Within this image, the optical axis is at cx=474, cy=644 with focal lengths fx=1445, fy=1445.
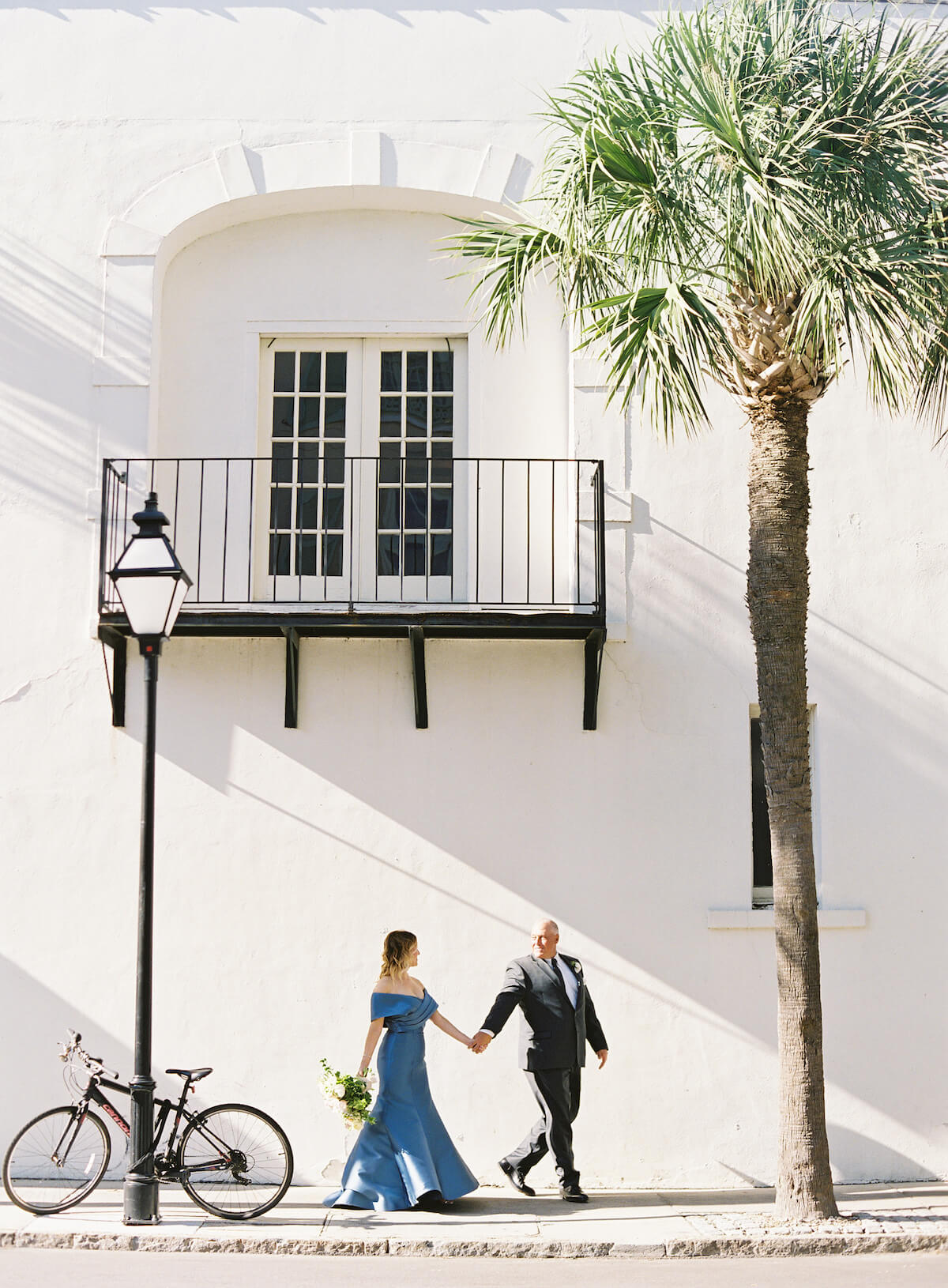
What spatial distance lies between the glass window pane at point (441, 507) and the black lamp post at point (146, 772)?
279cm

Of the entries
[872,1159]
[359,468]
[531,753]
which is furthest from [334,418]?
[872,1159]

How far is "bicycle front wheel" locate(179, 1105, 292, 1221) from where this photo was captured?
8828 mm

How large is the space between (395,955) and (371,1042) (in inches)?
22.0

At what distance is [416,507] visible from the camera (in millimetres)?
11336

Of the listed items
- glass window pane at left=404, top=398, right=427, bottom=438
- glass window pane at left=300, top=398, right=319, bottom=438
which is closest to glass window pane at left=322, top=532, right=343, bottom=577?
glass window pane at left=300, top=398, right=319, bottom=438

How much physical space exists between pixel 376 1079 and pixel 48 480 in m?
5.00

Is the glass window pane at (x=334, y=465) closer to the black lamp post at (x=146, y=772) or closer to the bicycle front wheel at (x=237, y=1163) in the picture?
the black lamp post at (x=146, y=772)

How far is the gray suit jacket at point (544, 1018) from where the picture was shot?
941 cm

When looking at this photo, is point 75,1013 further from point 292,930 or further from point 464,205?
point 464,205

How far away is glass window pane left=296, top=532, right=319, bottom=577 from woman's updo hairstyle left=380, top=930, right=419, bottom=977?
3.25 m

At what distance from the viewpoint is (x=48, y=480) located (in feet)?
35.5

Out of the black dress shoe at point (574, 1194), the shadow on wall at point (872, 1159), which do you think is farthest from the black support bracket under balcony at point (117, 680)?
the shadow on wall at point (872, 1159)

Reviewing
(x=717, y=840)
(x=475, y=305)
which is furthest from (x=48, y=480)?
(x=717, y=840)

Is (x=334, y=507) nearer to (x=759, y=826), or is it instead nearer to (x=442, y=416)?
(x=442, y=416)
